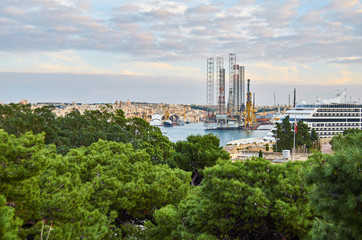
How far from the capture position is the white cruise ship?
58312 millimetres

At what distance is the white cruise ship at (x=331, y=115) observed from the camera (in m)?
58.3

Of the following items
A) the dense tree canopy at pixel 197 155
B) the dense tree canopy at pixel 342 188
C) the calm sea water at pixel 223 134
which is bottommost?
the calm sea water at pixel 223 134

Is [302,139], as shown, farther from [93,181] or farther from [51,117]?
[93,181]

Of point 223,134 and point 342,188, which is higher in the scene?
point 342,188

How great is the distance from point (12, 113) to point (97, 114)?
27.2ft

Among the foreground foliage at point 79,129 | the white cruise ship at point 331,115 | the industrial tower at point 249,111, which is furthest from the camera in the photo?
the industrial tower at point 249,111

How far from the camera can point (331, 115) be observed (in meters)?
58.9

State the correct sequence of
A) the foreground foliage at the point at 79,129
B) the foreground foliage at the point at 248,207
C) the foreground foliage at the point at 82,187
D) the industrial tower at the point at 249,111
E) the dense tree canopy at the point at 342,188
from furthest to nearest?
1. the industrial tower at the point at 249,111
2. the foreground foliage at the point at 79,129
3. the foreground foliage at the point at 248,207
4. the foreground foliage at the point at 82,187
5. the dense tree canopy at the point at 342,188

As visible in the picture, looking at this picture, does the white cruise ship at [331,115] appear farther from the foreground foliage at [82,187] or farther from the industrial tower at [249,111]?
the industrial tower at [249,111]

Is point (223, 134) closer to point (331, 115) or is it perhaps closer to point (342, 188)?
point (331, 115)

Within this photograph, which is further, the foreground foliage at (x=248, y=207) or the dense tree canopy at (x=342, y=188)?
the foreground foliage at (x=248, y=207)

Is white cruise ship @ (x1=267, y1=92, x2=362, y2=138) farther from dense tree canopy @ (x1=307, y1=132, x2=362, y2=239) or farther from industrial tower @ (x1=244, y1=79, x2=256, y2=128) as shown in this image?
industrial tower @ (x1=244, y1=79, x2=256, y2=128)

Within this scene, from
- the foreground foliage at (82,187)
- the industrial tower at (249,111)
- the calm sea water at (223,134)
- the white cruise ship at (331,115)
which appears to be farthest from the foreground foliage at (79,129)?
the industrial tower at (249,111)

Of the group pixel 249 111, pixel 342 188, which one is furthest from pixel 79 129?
pixel 249 111
